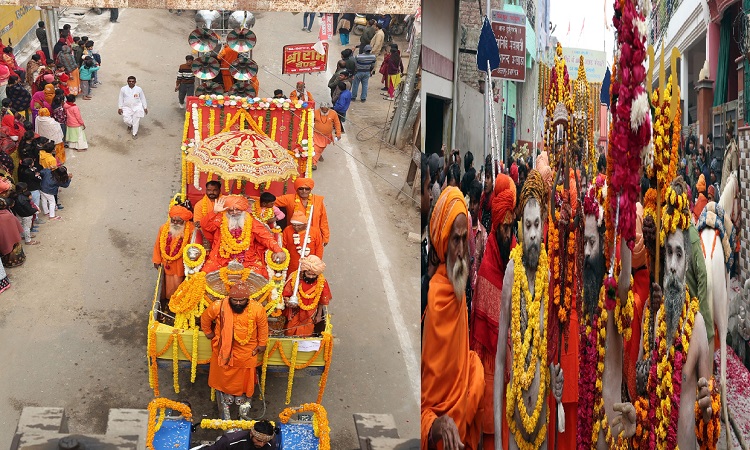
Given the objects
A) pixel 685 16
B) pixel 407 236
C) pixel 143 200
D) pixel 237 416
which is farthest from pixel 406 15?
pixel 237 416

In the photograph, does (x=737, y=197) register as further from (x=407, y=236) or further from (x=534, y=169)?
(x=407, y=236)

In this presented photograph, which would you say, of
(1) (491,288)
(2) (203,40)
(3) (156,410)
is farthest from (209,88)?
(1) (491,288)

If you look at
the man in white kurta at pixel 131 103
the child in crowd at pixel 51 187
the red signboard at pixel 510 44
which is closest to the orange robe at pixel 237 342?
the child in crowd at pixel 51 187

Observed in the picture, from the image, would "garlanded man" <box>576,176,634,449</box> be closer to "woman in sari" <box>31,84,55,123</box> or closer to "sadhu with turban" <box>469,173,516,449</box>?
"sadhu with turban" <box>469,173,516,449</box>

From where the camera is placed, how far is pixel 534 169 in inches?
127

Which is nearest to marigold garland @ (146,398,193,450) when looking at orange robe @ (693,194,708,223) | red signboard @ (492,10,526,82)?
red signboard @ (492,10,526,82)

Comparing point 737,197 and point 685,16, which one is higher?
point 685,16

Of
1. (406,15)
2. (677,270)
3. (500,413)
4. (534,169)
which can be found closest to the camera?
(677,270)

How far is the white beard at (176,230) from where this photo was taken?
4520 mm

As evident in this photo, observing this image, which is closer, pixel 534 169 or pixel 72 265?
pixel 534 169

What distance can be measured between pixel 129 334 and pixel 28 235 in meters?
0.77

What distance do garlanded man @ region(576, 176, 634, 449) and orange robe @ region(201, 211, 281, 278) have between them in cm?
200

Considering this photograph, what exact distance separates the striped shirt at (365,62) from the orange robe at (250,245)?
1.12 meters

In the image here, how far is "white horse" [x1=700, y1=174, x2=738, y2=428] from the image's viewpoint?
3162mm
